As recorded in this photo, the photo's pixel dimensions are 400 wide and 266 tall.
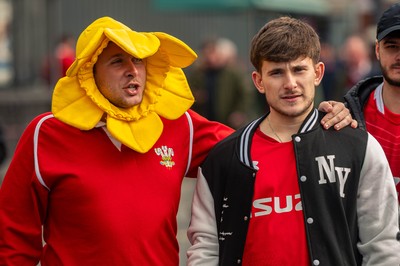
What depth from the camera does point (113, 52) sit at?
514 cm

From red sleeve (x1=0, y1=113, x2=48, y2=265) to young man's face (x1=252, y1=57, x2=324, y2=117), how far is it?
3.67 feet

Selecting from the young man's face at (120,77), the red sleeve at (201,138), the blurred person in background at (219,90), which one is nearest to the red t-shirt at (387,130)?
the red sleeve at (201,138)

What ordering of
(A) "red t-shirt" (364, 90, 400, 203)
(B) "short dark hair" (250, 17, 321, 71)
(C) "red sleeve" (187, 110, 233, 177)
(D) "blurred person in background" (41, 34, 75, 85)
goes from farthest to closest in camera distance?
(D) "blurred person in background" (41, 34, 75, 85) → (C) "red sleeve" (187, 110, 233, 177) → (A) "red t-shirt" (364, 90, 400, 203) → (B) "short dark hair" (250, 17, 321, 71)

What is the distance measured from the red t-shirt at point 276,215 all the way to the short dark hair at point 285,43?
1.27 ft

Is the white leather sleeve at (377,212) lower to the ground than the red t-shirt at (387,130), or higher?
lower

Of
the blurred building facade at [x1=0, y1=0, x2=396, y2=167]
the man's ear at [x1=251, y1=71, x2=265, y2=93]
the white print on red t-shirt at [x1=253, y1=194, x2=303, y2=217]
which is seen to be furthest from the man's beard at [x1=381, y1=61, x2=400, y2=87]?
the blurred building facade at [x1=0, y1=0, x2=396, y2=167]

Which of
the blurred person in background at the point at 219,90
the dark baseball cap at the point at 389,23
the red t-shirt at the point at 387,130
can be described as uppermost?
the dark baseball cap at the point at 389,23

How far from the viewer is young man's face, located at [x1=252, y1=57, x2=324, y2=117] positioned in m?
4.84

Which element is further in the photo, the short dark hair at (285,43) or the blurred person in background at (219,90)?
the blurred person in background at (219,90)

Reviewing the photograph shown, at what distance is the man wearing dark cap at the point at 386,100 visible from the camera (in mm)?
5109

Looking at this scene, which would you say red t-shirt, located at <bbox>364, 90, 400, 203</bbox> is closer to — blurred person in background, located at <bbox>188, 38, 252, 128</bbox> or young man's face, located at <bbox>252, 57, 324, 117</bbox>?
young man's face, located at <bbox>252, 57, 324, 117</bbox>

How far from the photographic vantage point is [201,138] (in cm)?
536

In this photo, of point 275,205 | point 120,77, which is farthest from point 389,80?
point 120,77

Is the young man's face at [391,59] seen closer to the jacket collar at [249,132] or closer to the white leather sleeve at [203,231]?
the jacket collar at [249,132]
